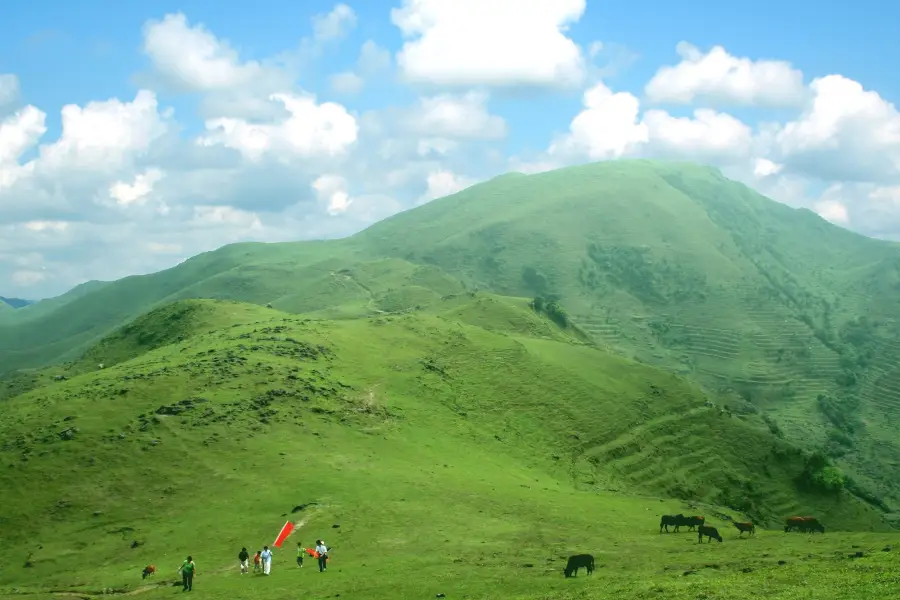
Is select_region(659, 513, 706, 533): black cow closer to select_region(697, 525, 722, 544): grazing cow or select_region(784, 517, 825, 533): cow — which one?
select_region(697, 525, 722, 544): grazing cow

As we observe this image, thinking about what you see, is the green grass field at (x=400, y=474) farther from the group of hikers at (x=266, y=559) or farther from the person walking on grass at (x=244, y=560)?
the person walking on grass at (x=244, y=560)

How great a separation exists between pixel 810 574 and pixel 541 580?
13302mm

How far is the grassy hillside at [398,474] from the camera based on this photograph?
4209 cm

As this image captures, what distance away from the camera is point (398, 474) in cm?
6938

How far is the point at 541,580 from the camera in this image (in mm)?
38844

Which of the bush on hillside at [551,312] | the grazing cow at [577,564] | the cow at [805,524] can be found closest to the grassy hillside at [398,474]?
the grazing cow at [577,564]

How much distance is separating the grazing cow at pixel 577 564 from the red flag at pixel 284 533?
22.0 m

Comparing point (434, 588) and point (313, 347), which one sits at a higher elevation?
point (313, 347)

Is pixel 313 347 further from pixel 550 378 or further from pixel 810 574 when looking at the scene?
pixel 810 574

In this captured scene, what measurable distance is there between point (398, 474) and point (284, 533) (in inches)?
702

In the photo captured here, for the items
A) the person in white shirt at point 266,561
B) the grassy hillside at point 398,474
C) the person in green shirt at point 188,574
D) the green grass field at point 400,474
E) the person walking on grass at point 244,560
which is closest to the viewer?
the person in green shirt at point 188,574

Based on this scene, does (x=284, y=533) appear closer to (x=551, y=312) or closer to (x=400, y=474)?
(x=400, y=474)

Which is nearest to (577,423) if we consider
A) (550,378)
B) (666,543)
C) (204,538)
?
(550,378)

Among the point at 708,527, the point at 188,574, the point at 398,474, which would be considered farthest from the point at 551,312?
the point at 188,574
